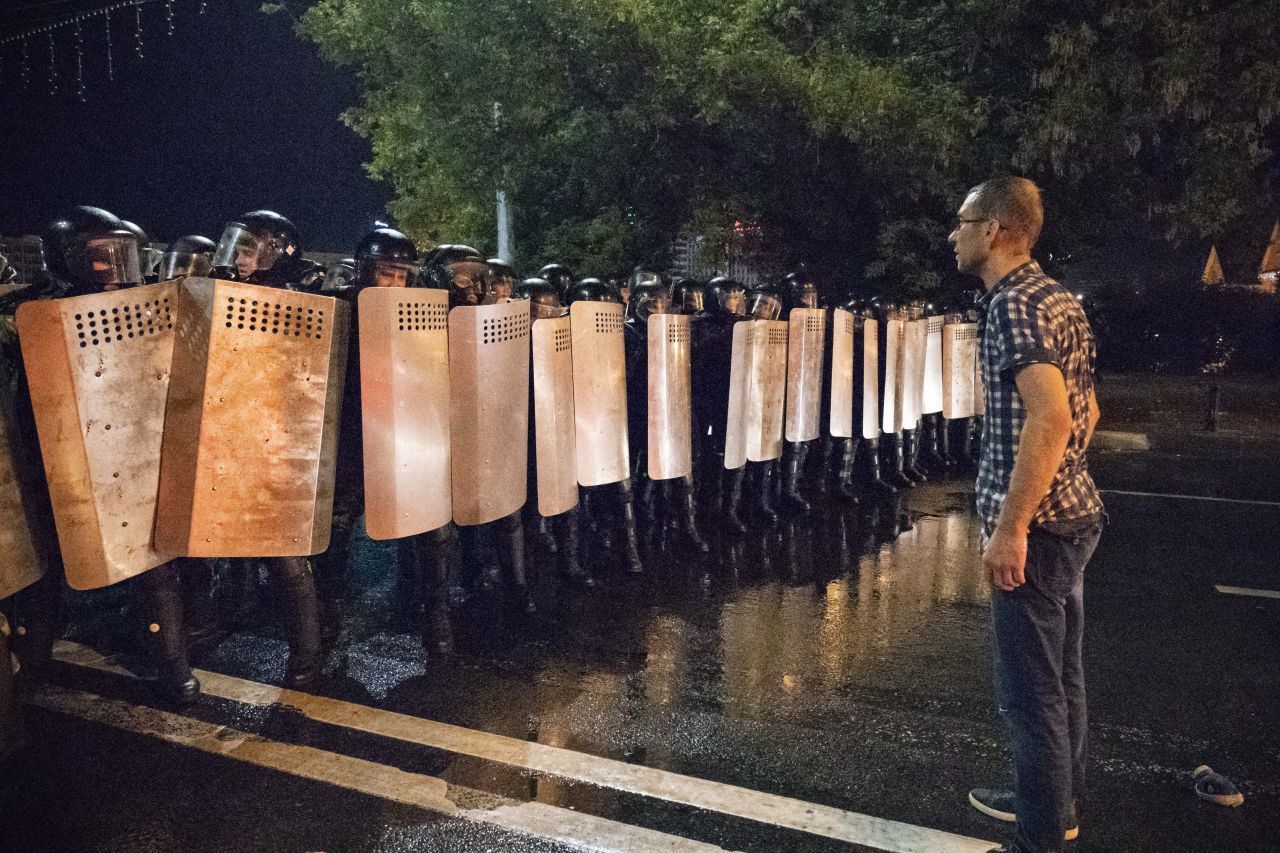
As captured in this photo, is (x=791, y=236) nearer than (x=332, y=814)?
No

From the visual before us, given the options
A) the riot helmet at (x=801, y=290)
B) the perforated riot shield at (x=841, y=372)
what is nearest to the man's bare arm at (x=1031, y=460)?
the riot helmet at (x=801, y=290)

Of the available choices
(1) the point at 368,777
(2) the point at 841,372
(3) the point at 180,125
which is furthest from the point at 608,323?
(3) the point at 180,125

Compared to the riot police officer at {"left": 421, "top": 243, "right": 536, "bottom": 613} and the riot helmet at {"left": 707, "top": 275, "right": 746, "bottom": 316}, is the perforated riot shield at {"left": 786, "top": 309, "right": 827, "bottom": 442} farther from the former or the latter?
the riot police officer at {"left": 421, "top": 243, "right": 536, "bottom": 613}

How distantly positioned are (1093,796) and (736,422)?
4.19 m

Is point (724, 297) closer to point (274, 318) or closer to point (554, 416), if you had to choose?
point (554, 416)

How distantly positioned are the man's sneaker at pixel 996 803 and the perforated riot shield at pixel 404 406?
8.92 feet

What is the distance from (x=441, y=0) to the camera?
14.0m

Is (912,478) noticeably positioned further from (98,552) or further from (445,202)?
(445,202)

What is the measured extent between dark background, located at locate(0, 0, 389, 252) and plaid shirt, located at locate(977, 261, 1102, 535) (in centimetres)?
1150

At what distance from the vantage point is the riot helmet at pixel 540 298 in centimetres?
546

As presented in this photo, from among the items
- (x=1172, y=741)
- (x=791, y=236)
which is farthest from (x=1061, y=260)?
(x=1172, y=741)

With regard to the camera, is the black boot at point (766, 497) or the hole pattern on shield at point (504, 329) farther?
the black boot at point (766, 497)

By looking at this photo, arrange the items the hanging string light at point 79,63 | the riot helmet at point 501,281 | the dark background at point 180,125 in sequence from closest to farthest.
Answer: the riot helmet at point 501,281 < the dark background at point 180,125 < the hanging string light at point 79,63

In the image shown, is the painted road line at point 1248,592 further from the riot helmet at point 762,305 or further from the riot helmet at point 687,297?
the riot helmet at point 687,297
